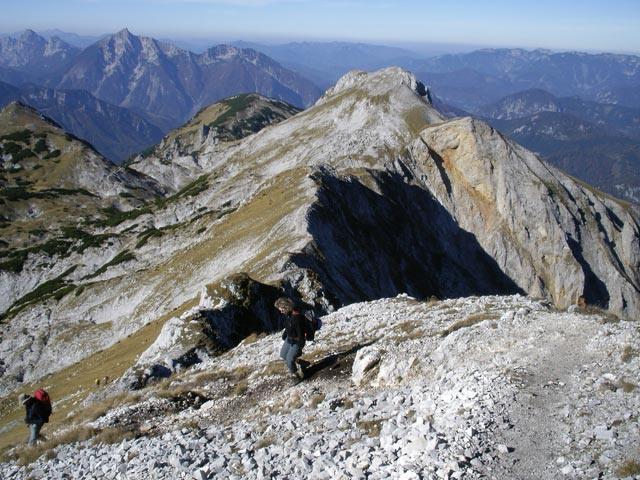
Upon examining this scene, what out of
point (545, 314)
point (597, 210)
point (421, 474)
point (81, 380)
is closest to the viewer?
point (421, 474)

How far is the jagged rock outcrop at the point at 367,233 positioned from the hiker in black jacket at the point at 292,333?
20280 millimetres

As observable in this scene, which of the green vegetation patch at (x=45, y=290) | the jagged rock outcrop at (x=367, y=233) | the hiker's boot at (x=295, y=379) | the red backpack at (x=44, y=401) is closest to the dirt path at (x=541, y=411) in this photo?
the hiker's boot at (x=295, y=379)

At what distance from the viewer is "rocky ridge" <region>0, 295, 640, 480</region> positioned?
34.9 feet

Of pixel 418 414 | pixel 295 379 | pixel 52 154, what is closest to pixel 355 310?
pixel 295 379

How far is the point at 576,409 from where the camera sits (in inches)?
472

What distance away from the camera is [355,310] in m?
28.1

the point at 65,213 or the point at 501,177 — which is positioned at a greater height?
the point at 501,177

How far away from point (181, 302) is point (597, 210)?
262 ft

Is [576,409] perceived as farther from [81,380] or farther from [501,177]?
[501,177]

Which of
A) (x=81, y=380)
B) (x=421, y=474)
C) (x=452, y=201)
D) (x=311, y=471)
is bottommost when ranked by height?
(x=81, y=380)

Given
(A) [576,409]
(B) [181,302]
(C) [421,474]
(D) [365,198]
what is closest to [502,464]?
(C) [421,474]

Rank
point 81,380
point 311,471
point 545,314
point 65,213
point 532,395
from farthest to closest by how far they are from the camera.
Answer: point 65,213 < point 81,380 < point 545,314 < point 532,395 < point 311,471

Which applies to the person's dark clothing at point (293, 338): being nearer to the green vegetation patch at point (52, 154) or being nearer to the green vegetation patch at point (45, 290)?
the green vegetation patch at point (45, 290)

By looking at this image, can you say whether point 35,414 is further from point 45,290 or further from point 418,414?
point 45,290
